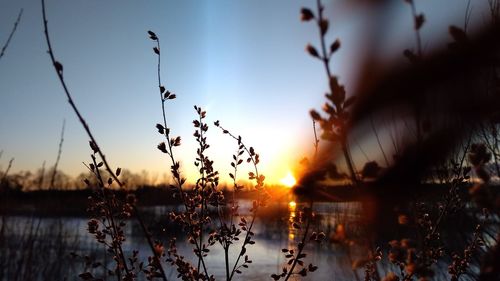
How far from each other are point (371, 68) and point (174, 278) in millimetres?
7418

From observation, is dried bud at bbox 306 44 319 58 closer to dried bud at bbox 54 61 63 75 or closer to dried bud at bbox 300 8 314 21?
dried bud at bbox 300 8 314 21

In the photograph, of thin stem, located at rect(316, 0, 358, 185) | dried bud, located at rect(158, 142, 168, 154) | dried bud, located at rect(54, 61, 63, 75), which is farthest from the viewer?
dried bud, located at rect(158, 142, 168, 154)

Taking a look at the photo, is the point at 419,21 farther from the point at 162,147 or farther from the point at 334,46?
the point at 162,147

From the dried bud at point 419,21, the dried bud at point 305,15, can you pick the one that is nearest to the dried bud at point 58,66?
the dried bud at point 305,15

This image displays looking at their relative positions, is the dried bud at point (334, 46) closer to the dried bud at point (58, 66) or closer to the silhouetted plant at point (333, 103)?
the silhouetted plant at point (333, 103)

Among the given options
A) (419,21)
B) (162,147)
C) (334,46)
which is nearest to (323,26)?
(334,46)

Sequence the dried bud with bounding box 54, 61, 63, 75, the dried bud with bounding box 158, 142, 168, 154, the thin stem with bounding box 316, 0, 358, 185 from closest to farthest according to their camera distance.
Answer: the thin stem with bounding box 316, 0, 358, 185, the dried bud with bounding box 54, 61, 63, 75, the dried bud with bounding box 158, 142, 168, 154

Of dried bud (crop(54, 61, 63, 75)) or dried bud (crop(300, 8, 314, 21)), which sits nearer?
dried bud (crop(300, 8, 314, 21))

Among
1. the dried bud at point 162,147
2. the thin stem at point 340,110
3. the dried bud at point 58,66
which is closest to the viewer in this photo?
the thin stem at point 340,110

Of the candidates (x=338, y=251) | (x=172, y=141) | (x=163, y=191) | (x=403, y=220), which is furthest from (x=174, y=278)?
(x=163, y=191)

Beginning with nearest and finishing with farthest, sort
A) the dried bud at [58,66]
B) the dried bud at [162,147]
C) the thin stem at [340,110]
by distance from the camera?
1. the thin stem at [340,110]
2. the dried bud at [58,66]
3. the dried bud at [162,147]

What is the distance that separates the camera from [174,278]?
Result: 24.6 feet

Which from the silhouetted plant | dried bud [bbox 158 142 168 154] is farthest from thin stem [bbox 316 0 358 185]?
dried bud [bbox 158 142 168 154]

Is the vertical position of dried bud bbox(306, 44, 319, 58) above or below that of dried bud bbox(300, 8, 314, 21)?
below
